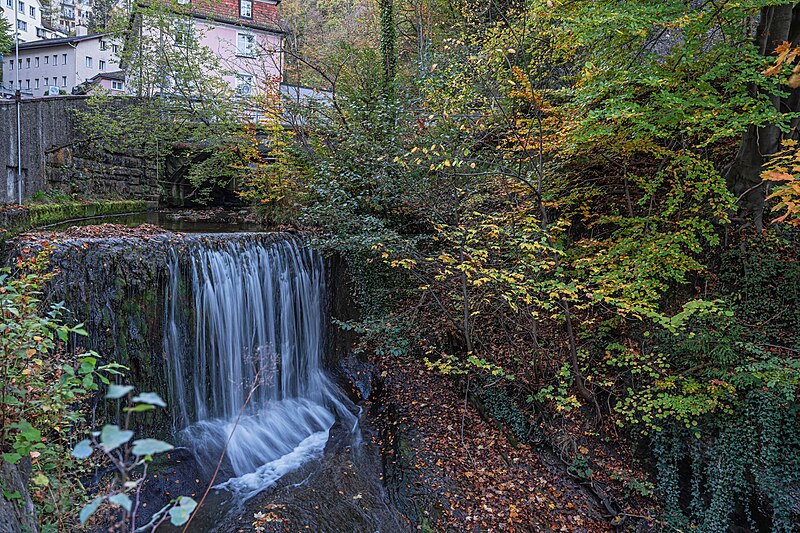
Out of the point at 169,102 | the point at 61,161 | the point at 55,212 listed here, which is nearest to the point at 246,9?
the point at 169,102

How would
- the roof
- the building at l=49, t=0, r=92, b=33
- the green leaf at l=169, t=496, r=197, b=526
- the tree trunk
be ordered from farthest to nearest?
the building at l=49, t=0, r=92, b=33, the roof, the tree trunk, the green leaf at l=169, t=496, r=197, b=526

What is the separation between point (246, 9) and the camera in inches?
921

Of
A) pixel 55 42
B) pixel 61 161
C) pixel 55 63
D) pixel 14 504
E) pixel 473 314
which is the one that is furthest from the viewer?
pixel 55 63

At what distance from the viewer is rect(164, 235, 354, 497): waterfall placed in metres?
6.56

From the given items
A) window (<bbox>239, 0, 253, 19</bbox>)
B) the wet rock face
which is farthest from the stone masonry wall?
window (<bbox>239, 0, 253, 19</bbox>)

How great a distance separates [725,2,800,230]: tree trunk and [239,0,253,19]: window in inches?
948

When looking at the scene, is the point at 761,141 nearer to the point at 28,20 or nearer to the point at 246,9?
the point at 246,9

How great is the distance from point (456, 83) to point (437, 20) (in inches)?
394

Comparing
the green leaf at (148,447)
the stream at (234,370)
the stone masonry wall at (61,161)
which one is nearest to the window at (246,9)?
the stone masonry wall at (61,161)

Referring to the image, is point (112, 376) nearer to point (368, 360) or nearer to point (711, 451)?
point (368, 360)

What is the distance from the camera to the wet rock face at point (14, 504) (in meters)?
2.35

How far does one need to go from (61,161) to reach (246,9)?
16.8 metres

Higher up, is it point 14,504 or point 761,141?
point 761,141

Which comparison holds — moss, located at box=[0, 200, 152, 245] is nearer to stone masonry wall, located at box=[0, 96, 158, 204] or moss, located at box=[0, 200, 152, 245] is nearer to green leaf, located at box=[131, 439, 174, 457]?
stone masonry wall, located at box=[0, 96, 158, 204]
